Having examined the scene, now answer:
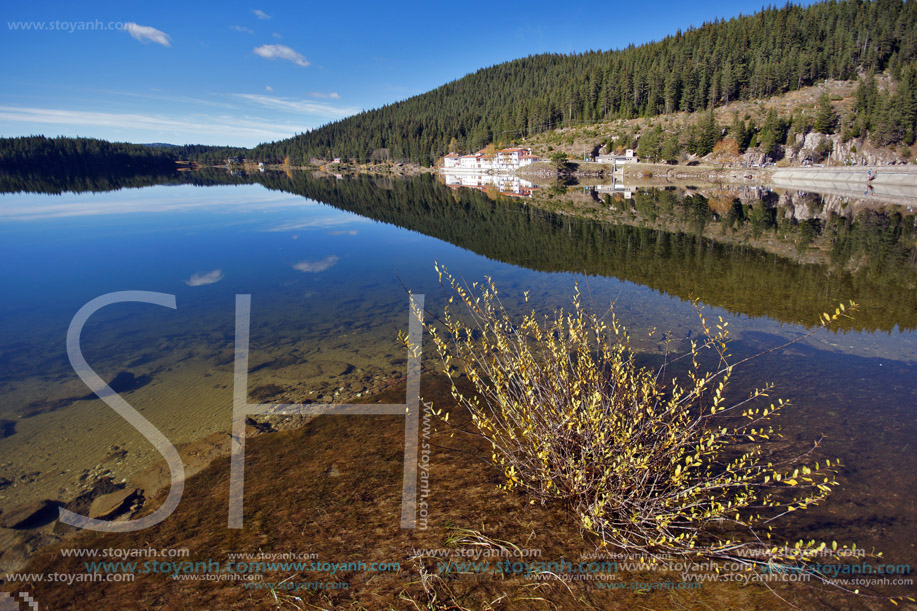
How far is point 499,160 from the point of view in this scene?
117 metres

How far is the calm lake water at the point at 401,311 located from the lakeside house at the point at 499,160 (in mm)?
83120

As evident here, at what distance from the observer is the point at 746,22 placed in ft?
405

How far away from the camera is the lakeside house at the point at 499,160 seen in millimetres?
110738

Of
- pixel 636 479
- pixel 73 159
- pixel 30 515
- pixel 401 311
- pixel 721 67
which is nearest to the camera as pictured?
pixel 636 479

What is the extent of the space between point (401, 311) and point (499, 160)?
11204 centimetres

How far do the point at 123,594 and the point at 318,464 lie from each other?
2447 mm

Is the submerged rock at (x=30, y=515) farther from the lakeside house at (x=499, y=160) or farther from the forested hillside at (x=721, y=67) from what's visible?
the forested hillside at (x=721, y=67)

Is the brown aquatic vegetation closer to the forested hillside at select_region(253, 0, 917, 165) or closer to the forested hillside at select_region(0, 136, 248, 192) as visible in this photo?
the forested hillside at select_region(253, 0, 917, 165)

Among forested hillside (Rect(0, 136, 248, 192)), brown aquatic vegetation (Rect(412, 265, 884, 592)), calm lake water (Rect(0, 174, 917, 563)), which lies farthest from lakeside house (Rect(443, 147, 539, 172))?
brown aquatic vegetation (Rect(412, 265, 884, 592))

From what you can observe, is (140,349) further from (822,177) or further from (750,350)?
(822,177)

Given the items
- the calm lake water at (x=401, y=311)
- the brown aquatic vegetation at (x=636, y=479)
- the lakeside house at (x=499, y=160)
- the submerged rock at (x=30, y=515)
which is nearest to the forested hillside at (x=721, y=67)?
the lakeside house at (x=499, y=160)

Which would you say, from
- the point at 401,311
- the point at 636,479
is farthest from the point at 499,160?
the point at 636,479

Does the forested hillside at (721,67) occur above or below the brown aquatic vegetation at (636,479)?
above

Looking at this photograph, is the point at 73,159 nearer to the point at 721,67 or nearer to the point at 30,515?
the point at 30,515
